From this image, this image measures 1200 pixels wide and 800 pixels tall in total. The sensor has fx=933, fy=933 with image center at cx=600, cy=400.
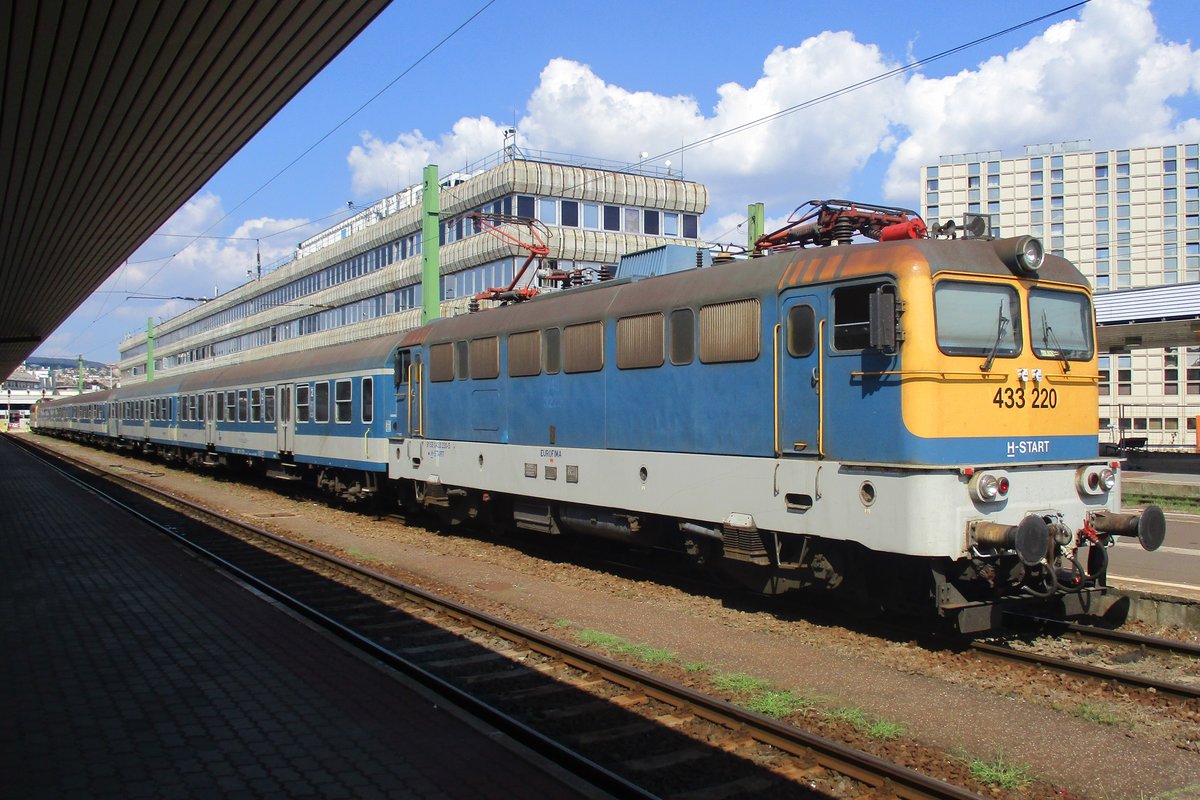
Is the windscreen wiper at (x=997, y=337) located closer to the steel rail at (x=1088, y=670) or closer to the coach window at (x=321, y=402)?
the steel rail at (x=1088, y=670)

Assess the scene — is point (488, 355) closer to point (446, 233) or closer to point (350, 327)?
point (446, 233)

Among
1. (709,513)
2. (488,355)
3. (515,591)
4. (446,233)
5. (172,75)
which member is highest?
(446,233)

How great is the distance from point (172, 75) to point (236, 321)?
72488 mm

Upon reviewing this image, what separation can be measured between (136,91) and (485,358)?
6060 millimetres

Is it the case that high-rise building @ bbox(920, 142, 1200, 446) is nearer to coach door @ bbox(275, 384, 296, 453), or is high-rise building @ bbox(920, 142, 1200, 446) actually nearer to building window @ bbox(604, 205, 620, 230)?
building window @ bbox(604, 205, 620, 230)

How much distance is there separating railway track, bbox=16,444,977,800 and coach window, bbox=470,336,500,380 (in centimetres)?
390

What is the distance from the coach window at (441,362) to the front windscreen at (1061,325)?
9.28m

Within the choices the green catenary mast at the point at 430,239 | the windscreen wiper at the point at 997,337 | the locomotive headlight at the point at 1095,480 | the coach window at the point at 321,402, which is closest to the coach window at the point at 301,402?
the coach window at the point at 321,402

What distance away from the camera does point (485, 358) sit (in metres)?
14.4

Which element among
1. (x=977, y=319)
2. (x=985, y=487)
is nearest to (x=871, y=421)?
(x=985, y=487)

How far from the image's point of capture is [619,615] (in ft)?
32.8

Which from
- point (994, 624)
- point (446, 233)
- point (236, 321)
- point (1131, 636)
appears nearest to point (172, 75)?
point (994, 624)

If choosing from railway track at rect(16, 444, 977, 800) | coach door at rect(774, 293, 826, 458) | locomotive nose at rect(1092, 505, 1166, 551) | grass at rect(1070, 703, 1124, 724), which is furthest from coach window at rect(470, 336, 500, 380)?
grass at rect(1070, 703, 1124, 724)

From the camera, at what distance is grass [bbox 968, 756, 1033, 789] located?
215 inches
